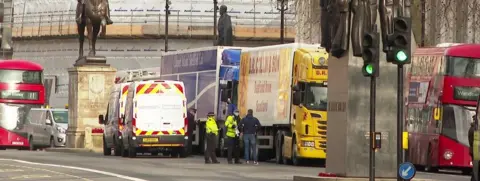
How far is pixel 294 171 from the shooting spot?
40.8 metres

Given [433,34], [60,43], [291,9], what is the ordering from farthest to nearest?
[60,43] < [291,9] < [433,34]

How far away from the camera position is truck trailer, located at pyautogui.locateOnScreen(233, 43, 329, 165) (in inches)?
1802

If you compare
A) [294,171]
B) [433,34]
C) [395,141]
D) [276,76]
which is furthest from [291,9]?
[395,141]

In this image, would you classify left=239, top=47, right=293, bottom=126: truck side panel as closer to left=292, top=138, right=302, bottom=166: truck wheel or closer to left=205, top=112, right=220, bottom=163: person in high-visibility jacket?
left=292, top=138, right=302, bottom=166: truck wheel

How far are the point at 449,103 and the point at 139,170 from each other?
399 inches

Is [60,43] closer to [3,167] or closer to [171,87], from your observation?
[171,87]

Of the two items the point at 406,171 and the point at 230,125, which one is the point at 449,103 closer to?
the point at 230,125

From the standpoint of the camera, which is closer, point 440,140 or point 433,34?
point 440,140

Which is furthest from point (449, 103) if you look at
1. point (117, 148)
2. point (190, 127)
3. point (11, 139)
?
point (11, 139)

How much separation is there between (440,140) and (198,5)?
4692 centimetres

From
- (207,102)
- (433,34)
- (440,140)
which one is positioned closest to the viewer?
(440,140)

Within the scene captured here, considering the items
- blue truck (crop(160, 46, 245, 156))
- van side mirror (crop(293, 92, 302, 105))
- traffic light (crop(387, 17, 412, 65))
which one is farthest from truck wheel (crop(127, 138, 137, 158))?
traffic light (crop(387, 17, 412, 65))

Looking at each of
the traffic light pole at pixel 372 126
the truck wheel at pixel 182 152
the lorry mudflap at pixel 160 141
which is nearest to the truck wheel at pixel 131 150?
the lorry mudflap at pixel 160 141

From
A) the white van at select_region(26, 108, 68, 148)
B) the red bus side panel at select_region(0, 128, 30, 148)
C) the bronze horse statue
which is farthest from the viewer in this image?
the red bus side panel at select_region(0, 128, 30, 148)
